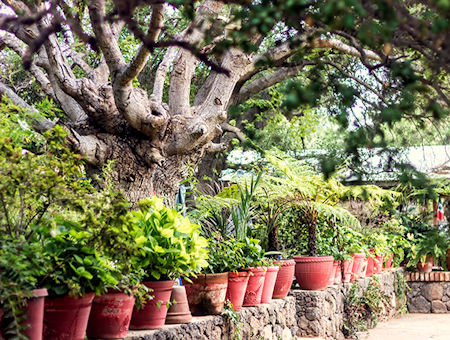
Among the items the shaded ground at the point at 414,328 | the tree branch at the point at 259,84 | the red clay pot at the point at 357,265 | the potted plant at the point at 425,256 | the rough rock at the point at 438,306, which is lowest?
the shaded ground at the point at 414,328

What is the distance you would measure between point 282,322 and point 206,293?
5.67ft

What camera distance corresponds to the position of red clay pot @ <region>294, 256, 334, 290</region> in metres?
7.11

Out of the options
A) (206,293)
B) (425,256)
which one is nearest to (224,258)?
(206,293)

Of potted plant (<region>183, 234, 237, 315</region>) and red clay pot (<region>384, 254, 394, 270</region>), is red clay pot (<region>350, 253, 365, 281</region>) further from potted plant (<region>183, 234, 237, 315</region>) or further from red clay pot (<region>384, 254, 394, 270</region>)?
potted plant (<region>183, 234, 237, 315</region>)

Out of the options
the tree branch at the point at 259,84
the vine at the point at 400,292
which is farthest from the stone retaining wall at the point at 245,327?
the vine at the point at 400,292

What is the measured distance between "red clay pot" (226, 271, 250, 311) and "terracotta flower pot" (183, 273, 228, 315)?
0.25 metres

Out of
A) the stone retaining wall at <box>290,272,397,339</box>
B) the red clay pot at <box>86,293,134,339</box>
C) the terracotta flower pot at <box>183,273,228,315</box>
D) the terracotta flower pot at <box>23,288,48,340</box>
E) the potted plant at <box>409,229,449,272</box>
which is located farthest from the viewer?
the potted plant at <box>409,229,449,272</box>

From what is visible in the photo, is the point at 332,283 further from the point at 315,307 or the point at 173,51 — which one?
the point at 173,51

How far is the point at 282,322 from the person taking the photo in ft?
19.9

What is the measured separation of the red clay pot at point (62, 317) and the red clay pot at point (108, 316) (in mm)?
386

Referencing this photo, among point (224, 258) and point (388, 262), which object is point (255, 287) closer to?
point (224, 258)

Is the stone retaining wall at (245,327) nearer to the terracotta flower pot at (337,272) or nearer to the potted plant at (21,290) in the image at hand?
the potted plant at (21,290)

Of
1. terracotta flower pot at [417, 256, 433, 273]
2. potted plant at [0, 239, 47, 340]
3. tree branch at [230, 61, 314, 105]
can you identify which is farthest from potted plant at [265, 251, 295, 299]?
terracotta flower pot at [417, 256, 433, 273]

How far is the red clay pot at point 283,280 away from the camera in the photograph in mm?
6211
